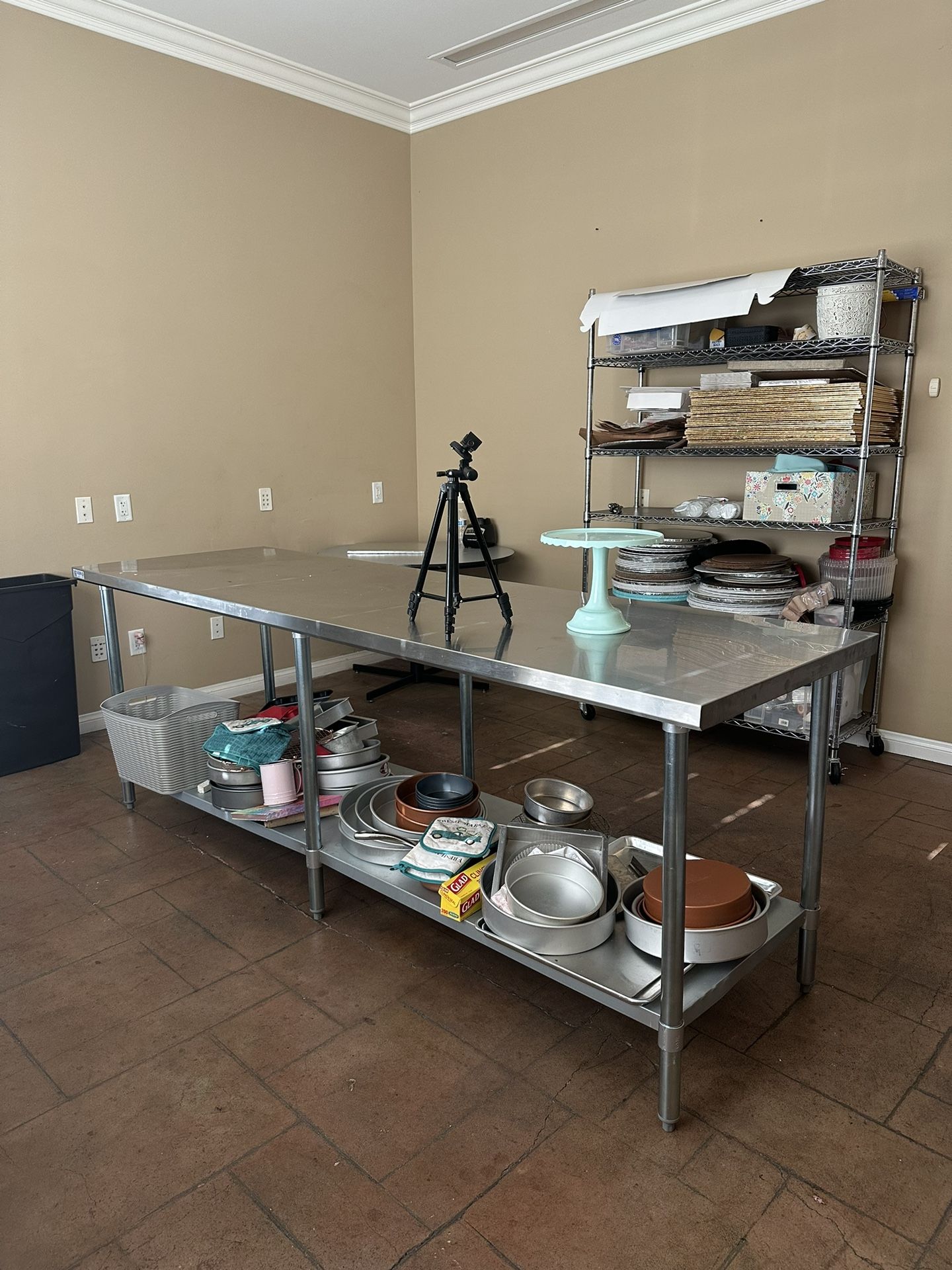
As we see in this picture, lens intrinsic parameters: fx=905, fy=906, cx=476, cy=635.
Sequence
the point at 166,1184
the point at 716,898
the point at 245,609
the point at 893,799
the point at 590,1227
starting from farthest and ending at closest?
1. the point at 893,799
2. the point at 245,609
3. the point at 716,898
4. the point at 166,1184
5. the point at 590,1227

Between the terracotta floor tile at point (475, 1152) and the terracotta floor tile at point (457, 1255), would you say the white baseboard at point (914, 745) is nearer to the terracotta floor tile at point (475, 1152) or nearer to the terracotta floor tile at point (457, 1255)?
the terracotta floor tile at point (475, 1152)

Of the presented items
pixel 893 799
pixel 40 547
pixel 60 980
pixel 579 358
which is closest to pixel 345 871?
pixel 60 980

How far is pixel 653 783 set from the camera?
331cm

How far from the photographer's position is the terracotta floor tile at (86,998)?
1.98m

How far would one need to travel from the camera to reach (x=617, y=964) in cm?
183

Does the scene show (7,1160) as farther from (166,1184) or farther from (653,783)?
(653,783)

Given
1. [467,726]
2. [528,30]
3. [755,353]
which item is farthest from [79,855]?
[528,30]

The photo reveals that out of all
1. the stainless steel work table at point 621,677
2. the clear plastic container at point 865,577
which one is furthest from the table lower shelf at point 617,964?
the clear plastic container at point 865,577

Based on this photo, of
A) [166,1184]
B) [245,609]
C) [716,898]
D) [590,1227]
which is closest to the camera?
[590,1227]

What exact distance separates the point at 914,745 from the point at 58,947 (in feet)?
10.1

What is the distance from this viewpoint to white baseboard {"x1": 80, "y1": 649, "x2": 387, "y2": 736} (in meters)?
4.02

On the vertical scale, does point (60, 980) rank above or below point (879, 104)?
below

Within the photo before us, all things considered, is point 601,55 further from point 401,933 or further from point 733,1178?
point 733,1178

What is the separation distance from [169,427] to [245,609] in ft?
6.90
